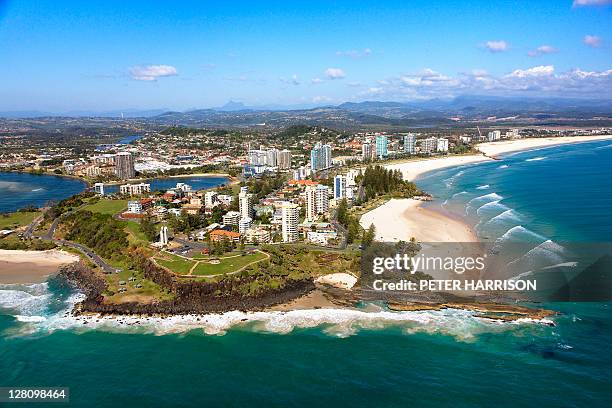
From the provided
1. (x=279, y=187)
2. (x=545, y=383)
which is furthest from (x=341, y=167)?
(x=545, y=383)

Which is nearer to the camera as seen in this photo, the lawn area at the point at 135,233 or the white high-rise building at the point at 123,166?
the lawn area at the point at 135,233

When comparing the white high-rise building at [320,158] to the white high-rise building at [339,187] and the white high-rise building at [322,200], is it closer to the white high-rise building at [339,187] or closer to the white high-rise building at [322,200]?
the white high-rise building at [339,187]

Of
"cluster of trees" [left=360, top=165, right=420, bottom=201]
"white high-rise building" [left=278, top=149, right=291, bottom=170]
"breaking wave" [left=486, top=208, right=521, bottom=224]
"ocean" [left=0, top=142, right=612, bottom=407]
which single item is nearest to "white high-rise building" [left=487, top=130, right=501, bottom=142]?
"white high-rise building" [left=278, top=149, right=291, bottom=170]

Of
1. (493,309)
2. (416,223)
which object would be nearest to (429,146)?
(416,223)

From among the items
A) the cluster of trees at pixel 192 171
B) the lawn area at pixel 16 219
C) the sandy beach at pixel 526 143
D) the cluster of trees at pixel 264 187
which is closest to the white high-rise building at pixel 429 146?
the sandy beach at pixel 526 143

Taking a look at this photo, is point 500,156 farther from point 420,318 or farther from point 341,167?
point 420,318

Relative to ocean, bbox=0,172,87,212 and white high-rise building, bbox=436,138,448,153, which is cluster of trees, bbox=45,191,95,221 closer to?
ocean, bbox=0,172,87,212

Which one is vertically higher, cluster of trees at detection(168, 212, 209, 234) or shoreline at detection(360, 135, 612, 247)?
shoreline at detection(360, 135, 612, 247)
